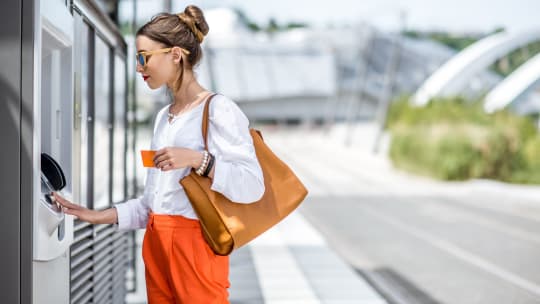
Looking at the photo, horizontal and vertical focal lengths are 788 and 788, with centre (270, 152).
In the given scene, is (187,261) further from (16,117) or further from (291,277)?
(291,277)

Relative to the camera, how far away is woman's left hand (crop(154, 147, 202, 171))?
2.20 m

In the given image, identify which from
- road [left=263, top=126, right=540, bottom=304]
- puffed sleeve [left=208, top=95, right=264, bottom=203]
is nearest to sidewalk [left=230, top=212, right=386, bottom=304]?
road [left=263, top=126, right=540, bottom=304]

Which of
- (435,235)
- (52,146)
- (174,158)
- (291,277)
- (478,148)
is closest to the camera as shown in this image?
(174,158)

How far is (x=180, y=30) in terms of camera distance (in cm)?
245

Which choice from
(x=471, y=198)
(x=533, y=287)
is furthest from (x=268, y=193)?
(x=471, y=198)

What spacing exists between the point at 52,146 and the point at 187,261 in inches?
32.2

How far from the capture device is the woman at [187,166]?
92.8 inches

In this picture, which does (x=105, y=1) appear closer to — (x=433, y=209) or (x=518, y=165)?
(x=433, y=209)

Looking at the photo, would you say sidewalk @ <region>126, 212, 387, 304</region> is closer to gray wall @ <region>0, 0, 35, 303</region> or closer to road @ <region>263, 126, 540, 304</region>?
road @ <region>263, 126, 540, 304</region>

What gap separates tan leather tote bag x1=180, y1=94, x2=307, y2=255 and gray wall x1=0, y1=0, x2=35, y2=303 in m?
0.50

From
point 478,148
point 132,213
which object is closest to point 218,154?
point 132,213

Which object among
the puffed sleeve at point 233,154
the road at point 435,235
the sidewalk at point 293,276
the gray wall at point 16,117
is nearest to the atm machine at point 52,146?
the gray wall at point 16,117

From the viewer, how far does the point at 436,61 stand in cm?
10319

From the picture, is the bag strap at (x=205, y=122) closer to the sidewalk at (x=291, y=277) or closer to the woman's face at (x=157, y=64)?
the woman's face at (x=157, y=64)
